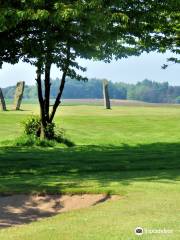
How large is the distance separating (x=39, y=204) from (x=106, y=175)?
161 inches

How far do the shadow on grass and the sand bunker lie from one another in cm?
43

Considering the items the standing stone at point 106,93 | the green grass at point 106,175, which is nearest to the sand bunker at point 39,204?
the green grass at point 106,175

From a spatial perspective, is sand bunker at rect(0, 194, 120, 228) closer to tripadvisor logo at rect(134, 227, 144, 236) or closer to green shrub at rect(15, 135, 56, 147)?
tripadvisor logo at rect(134, 227, 144, 236)

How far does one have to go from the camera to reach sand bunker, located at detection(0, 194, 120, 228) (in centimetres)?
1218

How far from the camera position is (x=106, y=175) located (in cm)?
1673

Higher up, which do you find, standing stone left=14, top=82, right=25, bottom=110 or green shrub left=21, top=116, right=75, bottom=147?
standing stone left=14, top=82, right=25, bottom=110

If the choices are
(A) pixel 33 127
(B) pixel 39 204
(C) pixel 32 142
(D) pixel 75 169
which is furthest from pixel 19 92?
(B) pixel 39 204

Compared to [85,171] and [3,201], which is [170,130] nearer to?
[85,171]

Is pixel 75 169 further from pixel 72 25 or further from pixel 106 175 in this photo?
Result: pixel 72 25

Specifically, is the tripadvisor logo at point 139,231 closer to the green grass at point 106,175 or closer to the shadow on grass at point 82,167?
the green grass at point 106,175

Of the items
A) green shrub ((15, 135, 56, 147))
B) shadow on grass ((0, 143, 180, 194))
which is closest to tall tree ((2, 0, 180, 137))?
shadow on grass ((0, 143, 180, 194))

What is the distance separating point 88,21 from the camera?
619 inches

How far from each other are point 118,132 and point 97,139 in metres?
2.68

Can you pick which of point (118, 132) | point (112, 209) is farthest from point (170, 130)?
point (112, 209)
